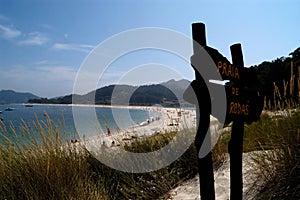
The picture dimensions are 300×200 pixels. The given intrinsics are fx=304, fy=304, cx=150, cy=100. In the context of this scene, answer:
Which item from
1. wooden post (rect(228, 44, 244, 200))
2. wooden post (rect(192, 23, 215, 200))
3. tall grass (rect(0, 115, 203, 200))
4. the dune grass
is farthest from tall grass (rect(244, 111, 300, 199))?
tall grass (rect(0, 115, 203, 200))

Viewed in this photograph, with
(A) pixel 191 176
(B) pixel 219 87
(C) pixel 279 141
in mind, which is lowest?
(A) pixel 191 176

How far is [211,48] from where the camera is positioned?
2760 mm

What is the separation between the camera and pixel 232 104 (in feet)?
9.59

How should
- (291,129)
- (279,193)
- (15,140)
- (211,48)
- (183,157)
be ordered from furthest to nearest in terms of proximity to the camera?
(183,157), (15,140), (291,129), (279,193), (211,48)

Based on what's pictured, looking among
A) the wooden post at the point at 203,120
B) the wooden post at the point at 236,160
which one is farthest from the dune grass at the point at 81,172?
the wooden post at the point at 203,120

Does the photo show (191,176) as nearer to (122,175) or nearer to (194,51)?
(122,175)

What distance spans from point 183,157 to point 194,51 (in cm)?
266

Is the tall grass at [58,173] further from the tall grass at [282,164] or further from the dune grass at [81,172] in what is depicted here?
the tall grass at [282,164]

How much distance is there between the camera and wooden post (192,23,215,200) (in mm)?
2666

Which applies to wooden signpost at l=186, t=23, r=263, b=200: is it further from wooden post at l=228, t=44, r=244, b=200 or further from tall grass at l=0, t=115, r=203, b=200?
tall grass at l=0, t=115, r=203, b=200

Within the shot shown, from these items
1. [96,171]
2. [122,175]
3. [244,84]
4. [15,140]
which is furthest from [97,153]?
[244,84]

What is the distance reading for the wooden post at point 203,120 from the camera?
2.67m

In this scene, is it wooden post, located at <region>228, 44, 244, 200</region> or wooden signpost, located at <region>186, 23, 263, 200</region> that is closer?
wooden signpost, located at <region>186, 23, 263, 200</region>

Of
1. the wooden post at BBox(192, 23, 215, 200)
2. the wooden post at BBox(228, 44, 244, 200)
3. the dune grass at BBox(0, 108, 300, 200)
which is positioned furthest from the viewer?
the dune grass at BBox(0, 108, 300, 200)
